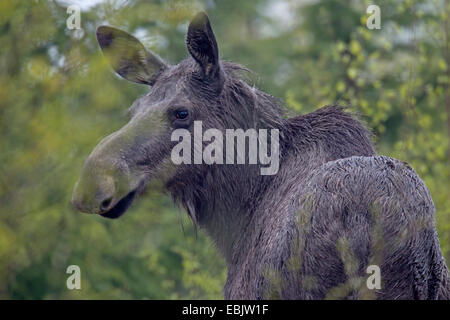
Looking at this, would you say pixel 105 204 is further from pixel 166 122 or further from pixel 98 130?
pixel 98 130

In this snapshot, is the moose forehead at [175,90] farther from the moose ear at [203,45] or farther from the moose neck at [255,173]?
the moose neck at [255,173]

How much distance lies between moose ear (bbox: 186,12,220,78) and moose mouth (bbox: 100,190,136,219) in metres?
0.92

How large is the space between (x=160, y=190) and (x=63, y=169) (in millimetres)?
4694

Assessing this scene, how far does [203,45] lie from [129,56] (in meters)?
0.82

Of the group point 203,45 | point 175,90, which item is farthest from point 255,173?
point 203,45

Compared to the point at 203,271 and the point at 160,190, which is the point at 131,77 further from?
the point at 203,271

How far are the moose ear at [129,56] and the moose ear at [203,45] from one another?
0.52 m

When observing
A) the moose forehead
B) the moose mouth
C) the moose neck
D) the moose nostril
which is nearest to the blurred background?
the moose neck

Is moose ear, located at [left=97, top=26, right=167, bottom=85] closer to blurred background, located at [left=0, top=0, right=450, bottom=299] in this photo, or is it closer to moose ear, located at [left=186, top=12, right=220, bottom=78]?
moose ear, located at [left=186, top=12, right=220, bottom=78]

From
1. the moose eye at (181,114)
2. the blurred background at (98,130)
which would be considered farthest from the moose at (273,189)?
the blurred background at (98,130)

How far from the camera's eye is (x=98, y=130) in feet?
27.6

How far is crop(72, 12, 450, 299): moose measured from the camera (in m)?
3.34

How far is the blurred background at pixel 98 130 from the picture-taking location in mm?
7516

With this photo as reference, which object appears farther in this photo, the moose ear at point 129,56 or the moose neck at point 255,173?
the moose ear at point 129,56
